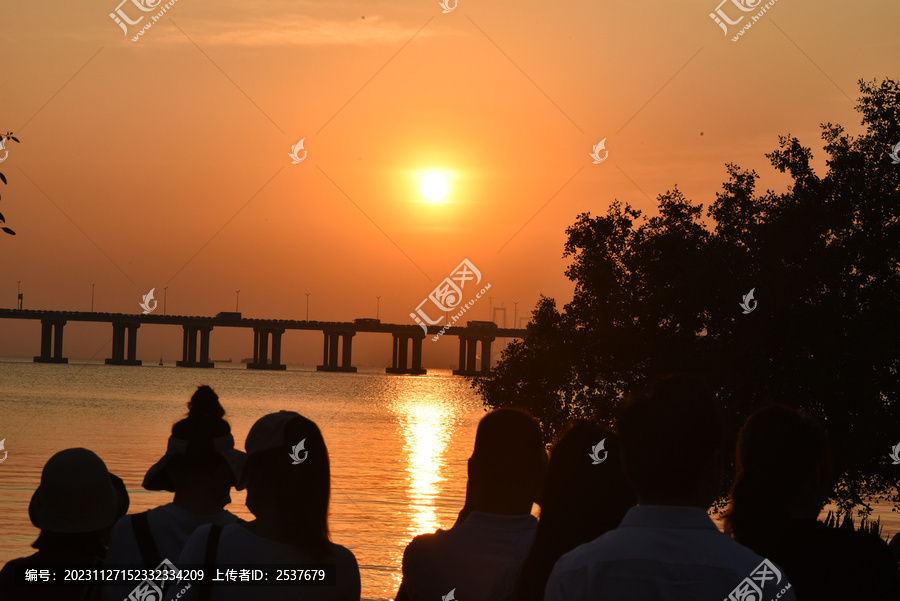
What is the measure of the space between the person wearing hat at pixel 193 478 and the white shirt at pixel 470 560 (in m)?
0.96

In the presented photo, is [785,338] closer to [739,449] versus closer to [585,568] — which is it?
[739,449]

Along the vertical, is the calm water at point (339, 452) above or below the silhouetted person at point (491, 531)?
below

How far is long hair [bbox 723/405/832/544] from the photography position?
3.97 m

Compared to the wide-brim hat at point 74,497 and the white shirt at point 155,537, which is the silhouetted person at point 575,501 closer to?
the white shirt at point 155,537

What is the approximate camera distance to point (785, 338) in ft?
81.0

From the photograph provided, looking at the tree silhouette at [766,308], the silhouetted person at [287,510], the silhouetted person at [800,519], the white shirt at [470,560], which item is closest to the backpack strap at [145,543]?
the silhouetted person at [287,510]

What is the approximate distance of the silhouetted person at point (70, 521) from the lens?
3.88 m

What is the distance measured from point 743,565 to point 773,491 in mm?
1395

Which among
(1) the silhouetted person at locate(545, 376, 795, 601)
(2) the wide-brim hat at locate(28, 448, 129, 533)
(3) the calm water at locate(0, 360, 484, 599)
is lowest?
(3) the calm water at locate(0, 360, 484, 599)

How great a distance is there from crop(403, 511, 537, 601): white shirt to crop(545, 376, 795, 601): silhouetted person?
1.17 metres

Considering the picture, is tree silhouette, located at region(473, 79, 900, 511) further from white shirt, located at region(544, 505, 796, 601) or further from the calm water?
white shirt, located at region(544, 505, 796, 601)

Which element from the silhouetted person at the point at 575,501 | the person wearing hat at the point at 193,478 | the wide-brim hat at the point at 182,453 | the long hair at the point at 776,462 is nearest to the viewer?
the silhouetted person at the point at 575,501

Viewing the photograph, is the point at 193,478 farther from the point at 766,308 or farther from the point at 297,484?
A: the point at 766,308

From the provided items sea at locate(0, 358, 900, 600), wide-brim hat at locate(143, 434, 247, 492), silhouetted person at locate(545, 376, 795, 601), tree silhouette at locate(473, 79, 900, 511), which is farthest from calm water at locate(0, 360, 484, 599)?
silhouetted person at locate(545, 376, 795, 601)
